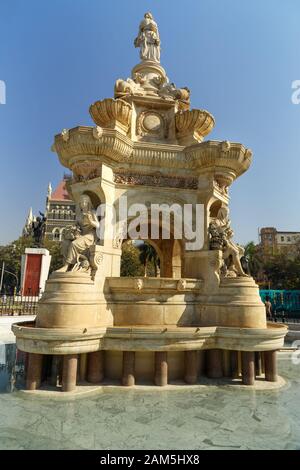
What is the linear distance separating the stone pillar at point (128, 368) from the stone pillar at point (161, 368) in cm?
49

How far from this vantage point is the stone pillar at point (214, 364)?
22.9 ft

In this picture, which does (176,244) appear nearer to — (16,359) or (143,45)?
(16,359)

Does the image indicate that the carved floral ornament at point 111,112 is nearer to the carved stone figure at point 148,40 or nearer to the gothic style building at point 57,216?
the carved stone figure at point 148,40

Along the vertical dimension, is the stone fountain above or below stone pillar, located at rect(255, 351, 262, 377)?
above

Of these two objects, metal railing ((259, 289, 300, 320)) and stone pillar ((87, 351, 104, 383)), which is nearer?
stone pillar ((87, 351, 104, 383))

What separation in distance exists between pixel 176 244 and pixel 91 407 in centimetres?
779

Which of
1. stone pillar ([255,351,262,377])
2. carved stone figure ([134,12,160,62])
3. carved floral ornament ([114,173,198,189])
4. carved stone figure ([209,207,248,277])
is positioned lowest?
stone pillar ([255,351,262,377])

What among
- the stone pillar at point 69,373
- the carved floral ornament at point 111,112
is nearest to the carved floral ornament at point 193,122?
the carved floral ornament at point 111,112

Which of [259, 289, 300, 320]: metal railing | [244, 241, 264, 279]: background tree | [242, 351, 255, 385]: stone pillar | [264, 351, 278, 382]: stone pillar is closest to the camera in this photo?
[242, 351, 255, 385]: stone pillar

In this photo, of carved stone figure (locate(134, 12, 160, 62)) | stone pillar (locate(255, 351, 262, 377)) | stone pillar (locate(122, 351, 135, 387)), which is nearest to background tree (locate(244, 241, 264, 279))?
carved stone figure (locate(134, 12, 160, 62))

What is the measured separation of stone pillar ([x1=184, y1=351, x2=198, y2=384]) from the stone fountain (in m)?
0.02

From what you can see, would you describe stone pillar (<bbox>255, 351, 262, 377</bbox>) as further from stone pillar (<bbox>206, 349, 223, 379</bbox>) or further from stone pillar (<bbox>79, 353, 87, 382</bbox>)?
stone pillar (<bbox>79, 353, 87, 382</bbox>)

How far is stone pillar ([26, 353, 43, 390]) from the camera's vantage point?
599 centimetres
